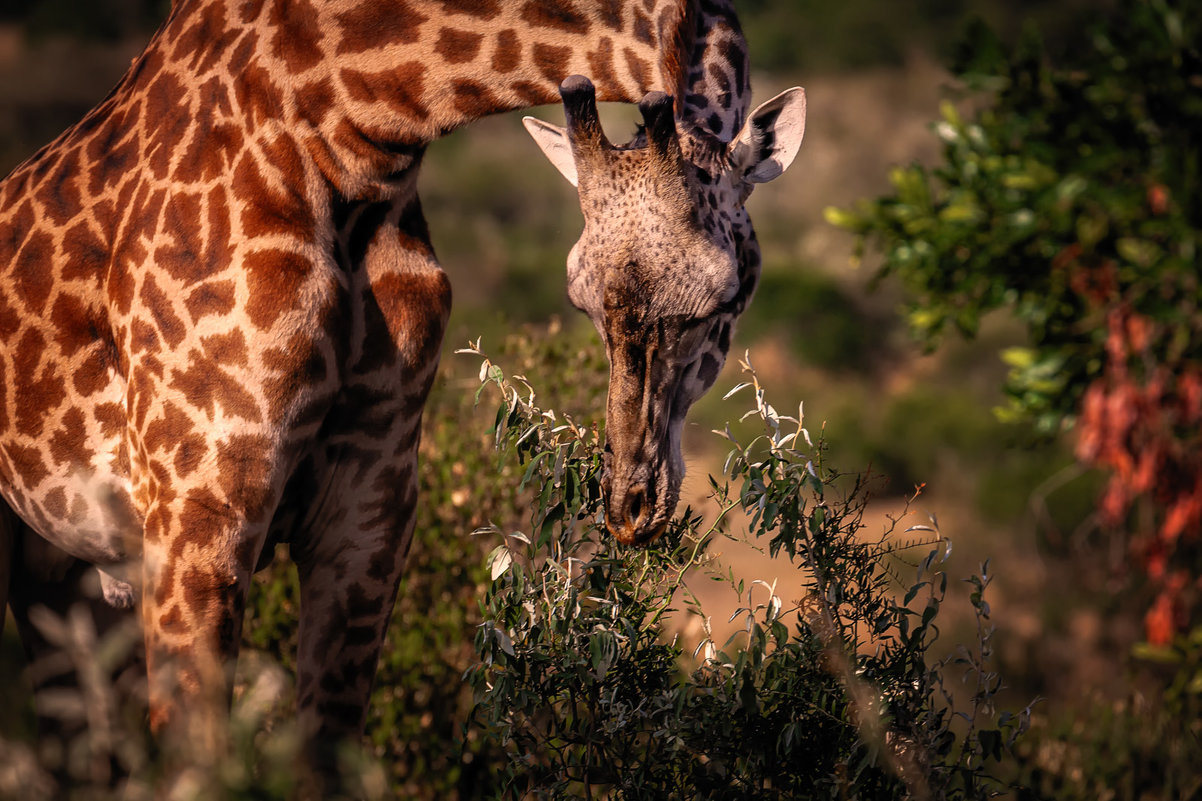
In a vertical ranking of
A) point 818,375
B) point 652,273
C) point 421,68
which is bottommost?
point 818,375

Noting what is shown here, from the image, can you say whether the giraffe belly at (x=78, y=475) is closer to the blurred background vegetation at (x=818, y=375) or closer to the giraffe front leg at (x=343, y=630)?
the giraffe front leg at (x=343, y=630)

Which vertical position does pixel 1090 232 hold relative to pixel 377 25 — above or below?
below

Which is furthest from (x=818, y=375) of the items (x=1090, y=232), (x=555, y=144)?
(x=555, y=144)

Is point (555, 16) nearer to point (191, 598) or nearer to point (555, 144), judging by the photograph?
point (555, 144)

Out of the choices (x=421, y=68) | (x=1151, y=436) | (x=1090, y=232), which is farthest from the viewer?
(x=1151, y=436)

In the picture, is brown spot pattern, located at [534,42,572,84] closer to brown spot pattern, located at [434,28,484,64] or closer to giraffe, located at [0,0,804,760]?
giraffe, located at [0,0,804,760]

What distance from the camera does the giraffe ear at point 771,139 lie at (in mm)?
2746

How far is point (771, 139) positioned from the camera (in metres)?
2.82

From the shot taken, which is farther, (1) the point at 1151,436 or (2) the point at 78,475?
(1) the point at 1151,436

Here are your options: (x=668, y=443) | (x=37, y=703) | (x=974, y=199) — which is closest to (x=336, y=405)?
(x=668, y=443)

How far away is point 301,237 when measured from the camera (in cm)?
279

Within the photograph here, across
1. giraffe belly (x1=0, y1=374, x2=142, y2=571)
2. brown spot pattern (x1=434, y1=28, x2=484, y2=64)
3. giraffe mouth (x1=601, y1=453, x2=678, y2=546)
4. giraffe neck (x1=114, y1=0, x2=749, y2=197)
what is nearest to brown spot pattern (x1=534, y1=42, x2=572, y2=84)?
giraffe neck (x1=114, y1=0, x2=749, y2=197)

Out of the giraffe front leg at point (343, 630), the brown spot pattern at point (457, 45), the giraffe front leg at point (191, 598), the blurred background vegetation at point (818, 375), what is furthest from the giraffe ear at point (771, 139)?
the giraffe front leg at point (191, 598)

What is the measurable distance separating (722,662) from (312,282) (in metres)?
1.44
